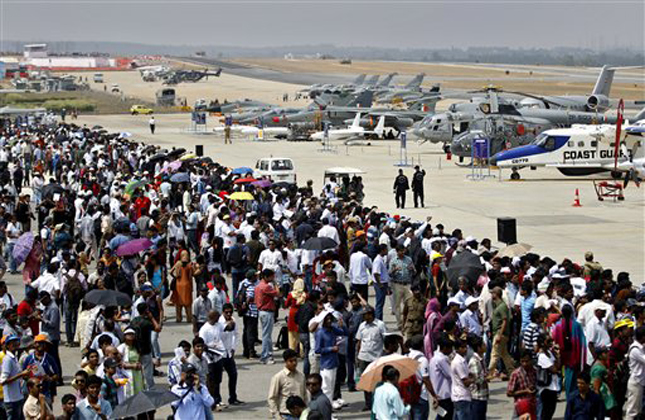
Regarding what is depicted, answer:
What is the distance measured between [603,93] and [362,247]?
45.0m

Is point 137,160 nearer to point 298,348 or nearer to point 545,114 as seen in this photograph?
point 545,114

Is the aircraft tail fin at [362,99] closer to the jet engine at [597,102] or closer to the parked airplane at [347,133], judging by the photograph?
the parked airplane at [347,133]

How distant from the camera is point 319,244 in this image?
61.8 feet

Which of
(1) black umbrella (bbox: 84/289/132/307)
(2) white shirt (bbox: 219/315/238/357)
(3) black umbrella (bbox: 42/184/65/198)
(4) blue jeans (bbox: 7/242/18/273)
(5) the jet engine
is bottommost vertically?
(4) blue jeans (bbox: 7/242/18/273)

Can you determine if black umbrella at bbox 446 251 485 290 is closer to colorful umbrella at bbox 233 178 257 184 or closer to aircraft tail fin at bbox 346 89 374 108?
colorful umbrella at bbox 233 178 257 184

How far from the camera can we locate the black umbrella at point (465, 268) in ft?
54.6

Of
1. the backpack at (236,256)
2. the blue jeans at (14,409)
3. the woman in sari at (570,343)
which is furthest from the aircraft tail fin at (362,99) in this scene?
the blue jeans at (14,409)

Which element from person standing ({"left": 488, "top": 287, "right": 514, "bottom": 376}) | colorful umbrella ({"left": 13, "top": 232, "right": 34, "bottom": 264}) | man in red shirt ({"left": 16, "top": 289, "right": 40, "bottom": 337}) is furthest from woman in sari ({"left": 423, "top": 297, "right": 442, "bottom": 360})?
colorful umbrella ({"left": 13, "top": 232, "right": 34, "bottom": 264})

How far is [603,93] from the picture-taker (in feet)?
200

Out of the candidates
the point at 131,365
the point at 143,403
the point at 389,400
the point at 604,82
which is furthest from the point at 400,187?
the point at 604,82

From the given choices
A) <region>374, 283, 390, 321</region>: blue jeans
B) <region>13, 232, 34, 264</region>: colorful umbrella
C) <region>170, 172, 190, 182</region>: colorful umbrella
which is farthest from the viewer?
<region>170, 172, 190, 182</region>: colorful umbrella

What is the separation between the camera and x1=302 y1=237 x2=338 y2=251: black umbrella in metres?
18.8

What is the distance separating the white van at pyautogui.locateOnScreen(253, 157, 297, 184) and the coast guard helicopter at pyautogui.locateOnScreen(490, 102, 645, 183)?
846 cm

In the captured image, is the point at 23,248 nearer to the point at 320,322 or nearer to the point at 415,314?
the point at 320,322
